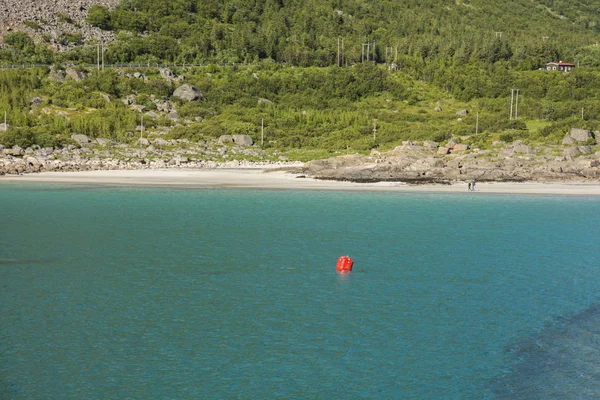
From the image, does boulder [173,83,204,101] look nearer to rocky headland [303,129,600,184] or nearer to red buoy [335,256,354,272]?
rocky headland [303,129,600,184]

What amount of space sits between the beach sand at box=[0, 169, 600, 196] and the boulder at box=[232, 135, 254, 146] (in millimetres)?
14378

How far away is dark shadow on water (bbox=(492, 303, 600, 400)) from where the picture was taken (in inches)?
428

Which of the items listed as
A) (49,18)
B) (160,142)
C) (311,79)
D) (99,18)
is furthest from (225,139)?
(49,18)

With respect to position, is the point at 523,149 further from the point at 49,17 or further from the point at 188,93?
the point at 49,17

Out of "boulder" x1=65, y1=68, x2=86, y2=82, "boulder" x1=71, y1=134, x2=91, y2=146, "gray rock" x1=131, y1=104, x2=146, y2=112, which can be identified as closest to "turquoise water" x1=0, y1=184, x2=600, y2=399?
"boulder" x1=71, y1=134, x2=91, y2=146

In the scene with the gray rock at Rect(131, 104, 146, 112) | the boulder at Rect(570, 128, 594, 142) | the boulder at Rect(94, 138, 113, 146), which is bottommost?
the boulder at Rect(94, 138, 113, 146)

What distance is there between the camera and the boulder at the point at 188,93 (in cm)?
8300

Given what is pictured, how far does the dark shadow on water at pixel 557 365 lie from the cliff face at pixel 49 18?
101380 millimetres

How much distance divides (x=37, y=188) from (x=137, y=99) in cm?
4126

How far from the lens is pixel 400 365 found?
12109mm

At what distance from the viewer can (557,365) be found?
11930 millimetres

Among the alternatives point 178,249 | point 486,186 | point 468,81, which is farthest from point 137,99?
point 178,249

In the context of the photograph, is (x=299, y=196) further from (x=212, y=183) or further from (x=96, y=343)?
(x=96, y=343)

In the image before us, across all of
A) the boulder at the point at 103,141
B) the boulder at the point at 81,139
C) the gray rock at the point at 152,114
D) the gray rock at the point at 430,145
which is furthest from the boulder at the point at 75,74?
the gray rock at the point at 430,145
